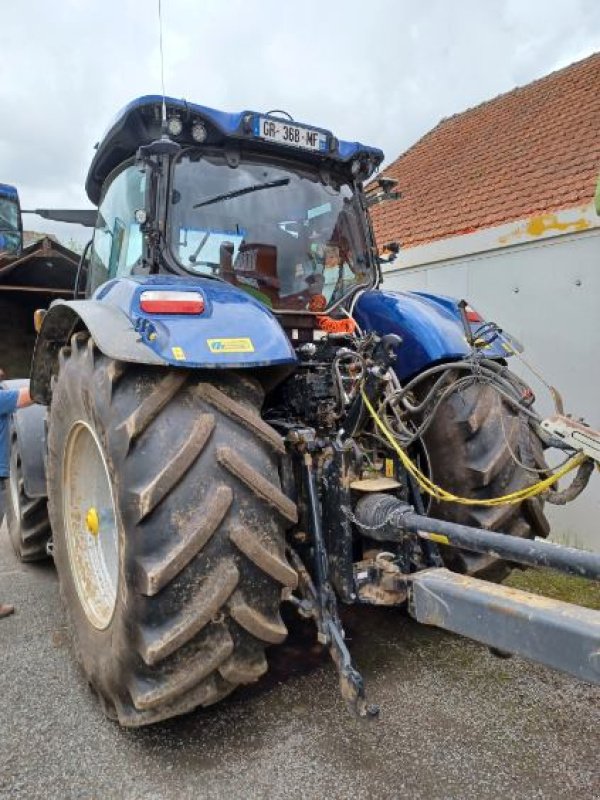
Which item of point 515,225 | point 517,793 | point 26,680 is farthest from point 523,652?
point 515,225

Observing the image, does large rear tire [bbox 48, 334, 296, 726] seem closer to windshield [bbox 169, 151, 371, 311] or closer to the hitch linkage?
→ the hitch linkage

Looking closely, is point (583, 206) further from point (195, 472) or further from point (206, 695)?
point (206, 695)

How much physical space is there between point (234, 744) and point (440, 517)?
1205 millimetres

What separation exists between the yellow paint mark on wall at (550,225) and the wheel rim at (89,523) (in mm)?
3876

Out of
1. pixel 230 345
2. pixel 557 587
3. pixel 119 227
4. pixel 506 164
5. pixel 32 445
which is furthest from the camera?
pixel 506 164

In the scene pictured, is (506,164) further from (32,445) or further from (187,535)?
(187,535)

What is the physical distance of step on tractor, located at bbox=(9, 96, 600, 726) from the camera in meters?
1.93

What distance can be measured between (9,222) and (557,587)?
3750 millimetres

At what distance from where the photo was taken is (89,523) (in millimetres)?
2631

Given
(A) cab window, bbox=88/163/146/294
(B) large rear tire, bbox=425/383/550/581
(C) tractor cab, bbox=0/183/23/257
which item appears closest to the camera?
(B) large rear tire, bbox=425/383/550/581

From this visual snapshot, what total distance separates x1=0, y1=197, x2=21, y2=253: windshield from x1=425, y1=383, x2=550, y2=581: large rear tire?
8.17ft

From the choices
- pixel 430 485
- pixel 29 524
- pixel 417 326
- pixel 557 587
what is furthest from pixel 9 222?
pixel 557 587

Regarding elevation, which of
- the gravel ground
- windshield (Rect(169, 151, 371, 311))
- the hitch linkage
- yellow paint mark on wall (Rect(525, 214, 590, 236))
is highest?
yellow paint mark on wall (Rect(525, 214, 590, 236))

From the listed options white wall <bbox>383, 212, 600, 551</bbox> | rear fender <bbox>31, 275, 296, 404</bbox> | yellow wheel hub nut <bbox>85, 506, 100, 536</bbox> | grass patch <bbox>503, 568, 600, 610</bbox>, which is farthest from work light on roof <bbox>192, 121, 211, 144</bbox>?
white wall <bbox>383, 212, 600, 551</bbox>
